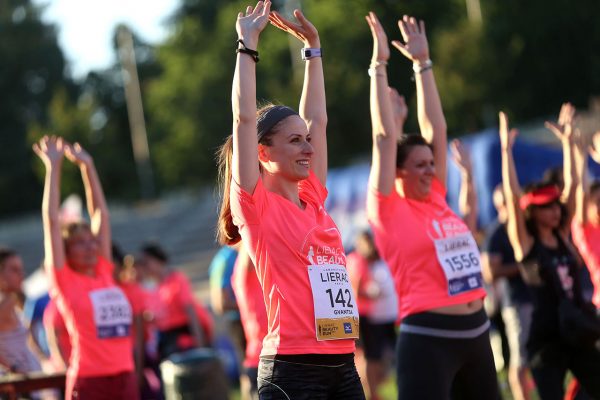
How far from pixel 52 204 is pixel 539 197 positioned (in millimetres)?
3188

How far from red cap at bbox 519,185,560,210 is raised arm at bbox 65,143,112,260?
2.82m

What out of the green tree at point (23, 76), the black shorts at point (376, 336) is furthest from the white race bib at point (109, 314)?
the green tree at point (23, 76)

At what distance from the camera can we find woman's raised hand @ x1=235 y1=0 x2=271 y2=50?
4816mm

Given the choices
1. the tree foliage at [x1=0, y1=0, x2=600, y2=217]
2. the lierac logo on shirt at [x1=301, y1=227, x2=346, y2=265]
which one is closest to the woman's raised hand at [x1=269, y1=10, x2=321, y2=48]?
the lierac logo on shirt at [x1=301, y1=227, x2=346, y2=265]

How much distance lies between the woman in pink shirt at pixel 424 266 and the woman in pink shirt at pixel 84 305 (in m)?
2.05

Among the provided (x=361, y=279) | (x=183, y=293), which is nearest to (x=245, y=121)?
(x=183, y=293)

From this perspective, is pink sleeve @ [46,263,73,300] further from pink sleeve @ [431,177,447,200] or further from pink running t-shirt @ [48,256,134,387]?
pink sleeve @ [431,177,447,200]

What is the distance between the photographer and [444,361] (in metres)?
6.07

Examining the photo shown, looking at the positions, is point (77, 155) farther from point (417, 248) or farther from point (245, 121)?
point (245, 121)

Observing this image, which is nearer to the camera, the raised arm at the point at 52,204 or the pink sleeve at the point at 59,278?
the raised arm at the point at 52,204

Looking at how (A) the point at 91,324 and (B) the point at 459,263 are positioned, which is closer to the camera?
(B) the point at 459,263

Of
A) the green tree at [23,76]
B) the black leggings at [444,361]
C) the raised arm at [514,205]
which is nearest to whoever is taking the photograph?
the black leggings at [444,361]

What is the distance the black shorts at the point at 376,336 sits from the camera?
1336cm

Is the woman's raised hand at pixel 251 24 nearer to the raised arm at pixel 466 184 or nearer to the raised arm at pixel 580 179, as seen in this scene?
the raised arm at pixel 466 184
